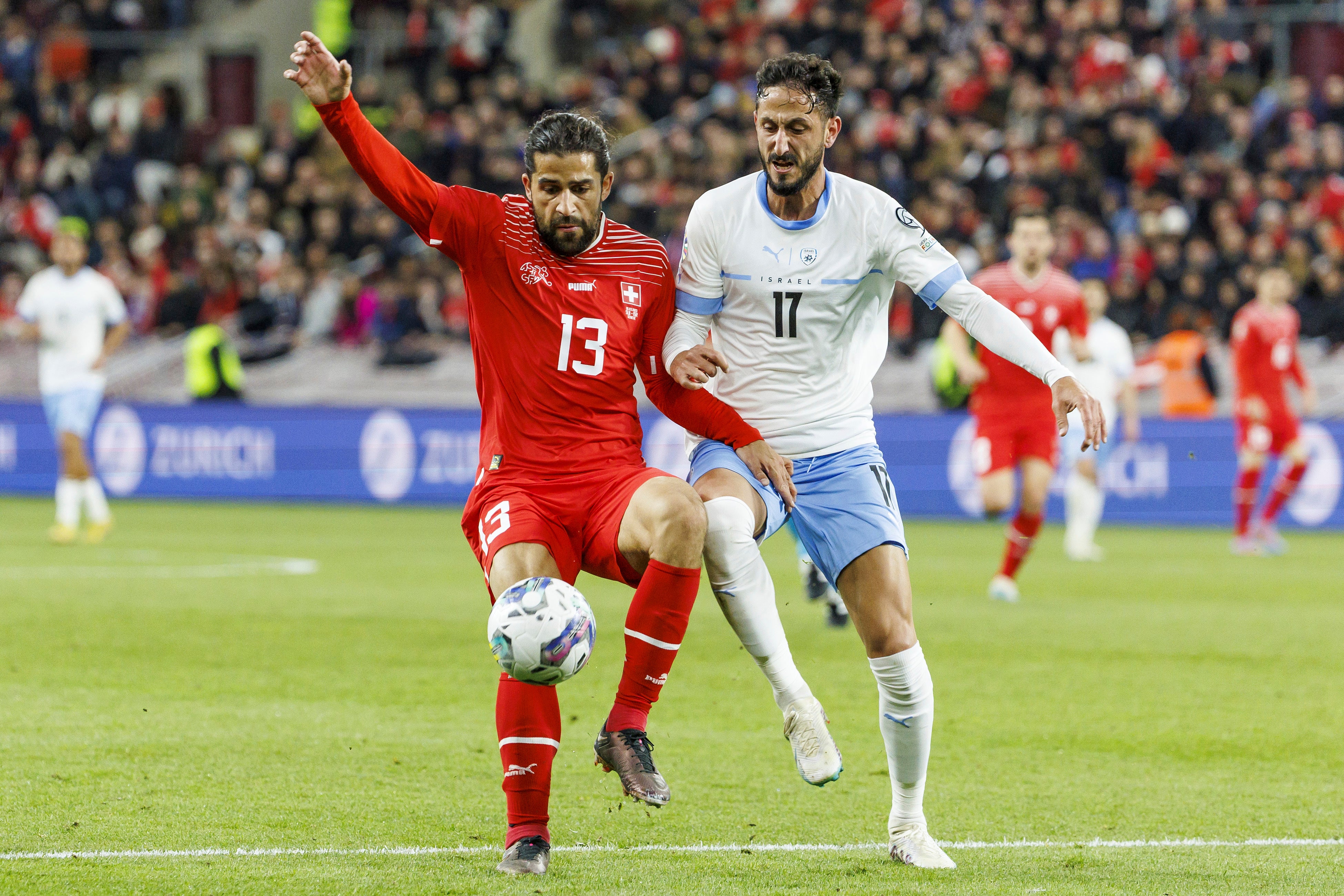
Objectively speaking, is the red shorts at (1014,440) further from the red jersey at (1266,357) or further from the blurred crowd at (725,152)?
the blurred crowd at (725,152)

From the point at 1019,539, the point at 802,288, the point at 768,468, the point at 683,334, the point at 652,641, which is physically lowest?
the point at 1019,539

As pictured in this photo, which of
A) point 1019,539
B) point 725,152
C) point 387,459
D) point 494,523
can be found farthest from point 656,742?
point 725,152

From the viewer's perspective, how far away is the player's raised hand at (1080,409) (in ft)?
15.4

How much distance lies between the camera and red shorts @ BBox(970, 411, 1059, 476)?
10984 mm

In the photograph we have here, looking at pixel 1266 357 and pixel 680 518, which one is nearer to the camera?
pixel 680 518

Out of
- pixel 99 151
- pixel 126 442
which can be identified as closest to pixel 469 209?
pixel 126 442

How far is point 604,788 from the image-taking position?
5836 millimetres

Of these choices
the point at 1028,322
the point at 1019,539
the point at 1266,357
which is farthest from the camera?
the point at 1266,357

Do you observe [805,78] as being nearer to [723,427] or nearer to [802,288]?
[802,288]

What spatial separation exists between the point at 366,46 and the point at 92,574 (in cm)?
1553

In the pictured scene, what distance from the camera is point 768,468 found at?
516 centimetres

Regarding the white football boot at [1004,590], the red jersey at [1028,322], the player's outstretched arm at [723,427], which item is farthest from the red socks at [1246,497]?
the player's outstretched arm at [723,427]

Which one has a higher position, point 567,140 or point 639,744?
point 567,140

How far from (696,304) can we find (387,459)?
43.4 ft
